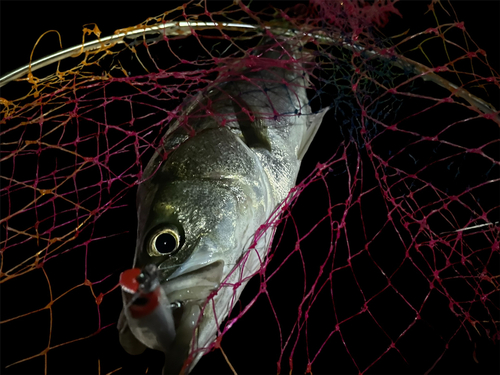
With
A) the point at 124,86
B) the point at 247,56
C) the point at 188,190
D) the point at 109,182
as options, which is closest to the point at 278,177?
the point at 188,190

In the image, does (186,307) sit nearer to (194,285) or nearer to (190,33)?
(194,285)

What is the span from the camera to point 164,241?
5.17ft

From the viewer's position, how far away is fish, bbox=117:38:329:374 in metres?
1.41

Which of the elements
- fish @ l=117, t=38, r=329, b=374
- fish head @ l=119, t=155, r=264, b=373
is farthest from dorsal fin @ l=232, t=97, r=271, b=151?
fish head @ l=119, t=155, r=264, b=373

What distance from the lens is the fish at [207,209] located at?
141 centimetres

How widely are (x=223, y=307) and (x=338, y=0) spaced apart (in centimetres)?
158

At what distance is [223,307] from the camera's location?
1.56 metres

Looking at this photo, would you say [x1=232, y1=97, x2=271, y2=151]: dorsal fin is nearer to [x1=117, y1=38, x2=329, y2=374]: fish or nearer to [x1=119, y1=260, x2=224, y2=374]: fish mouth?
[x1=117, y1=38, x2=329, y2=374]: fish

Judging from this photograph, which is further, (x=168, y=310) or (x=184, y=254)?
(x=184, y=254)

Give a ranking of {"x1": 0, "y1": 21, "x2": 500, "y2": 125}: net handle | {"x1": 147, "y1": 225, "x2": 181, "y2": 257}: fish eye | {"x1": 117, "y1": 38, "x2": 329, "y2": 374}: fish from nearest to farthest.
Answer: {"x1": 117, "y1": 38, "x2": 329, "y2": 374}: fish, {"x1": 147, "y1": 225, "x2": 181, "y2": 257}: fish eye, {"x1": 0, "y1": 21, "x2": 500, "y2": 125}: net handle

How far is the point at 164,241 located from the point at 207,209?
0.21 metres

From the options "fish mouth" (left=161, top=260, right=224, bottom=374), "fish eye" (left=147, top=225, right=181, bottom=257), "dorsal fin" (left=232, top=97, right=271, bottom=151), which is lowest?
"fish mouth" (left=161, top=260, right=224, bottom=374)

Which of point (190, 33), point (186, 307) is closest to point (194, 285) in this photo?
point (186, 307)

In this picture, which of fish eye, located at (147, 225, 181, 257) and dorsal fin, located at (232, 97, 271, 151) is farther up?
dorsal fin, located at (232, 97, 271, 151)
